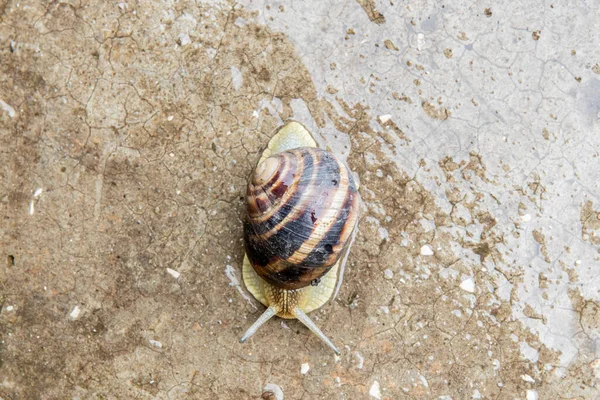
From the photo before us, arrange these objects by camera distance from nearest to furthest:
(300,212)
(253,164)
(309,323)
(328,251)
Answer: (300,212)
(328,251)
(309,323)
(253,164)

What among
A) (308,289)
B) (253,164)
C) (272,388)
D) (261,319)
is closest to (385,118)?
(253,164)

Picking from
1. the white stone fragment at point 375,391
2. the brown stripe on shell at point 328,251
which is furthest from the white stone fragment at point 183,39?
the white stone fragment at point 375,391

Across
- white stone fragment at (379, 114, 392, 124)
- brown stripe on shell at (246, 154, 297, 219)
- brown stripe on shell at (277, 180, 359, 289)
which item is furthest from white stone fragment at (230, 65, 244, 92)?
brown stripe on shell at (277, 180, 359, 289)

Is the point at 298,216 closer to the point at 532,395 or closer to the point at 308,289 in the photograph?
the point at 308,289

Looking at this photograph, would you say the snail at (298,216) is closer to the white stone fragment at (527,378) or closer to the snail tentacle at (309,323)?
the snail tentacle at (309,323)

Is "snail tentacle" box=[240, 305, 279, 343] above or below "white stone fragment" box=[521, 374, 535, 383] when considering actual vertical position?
below

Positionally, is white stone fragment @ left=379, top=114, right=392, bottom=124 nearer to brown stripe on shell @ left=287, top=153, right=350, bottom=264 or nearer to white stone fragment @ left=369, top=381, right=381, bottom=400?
brown stripe on shell @ left=287, top=153, right=350, bottom=264

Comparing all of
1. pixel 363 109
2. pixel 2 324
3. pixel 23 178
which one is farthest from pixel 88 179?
pixel 363 109
